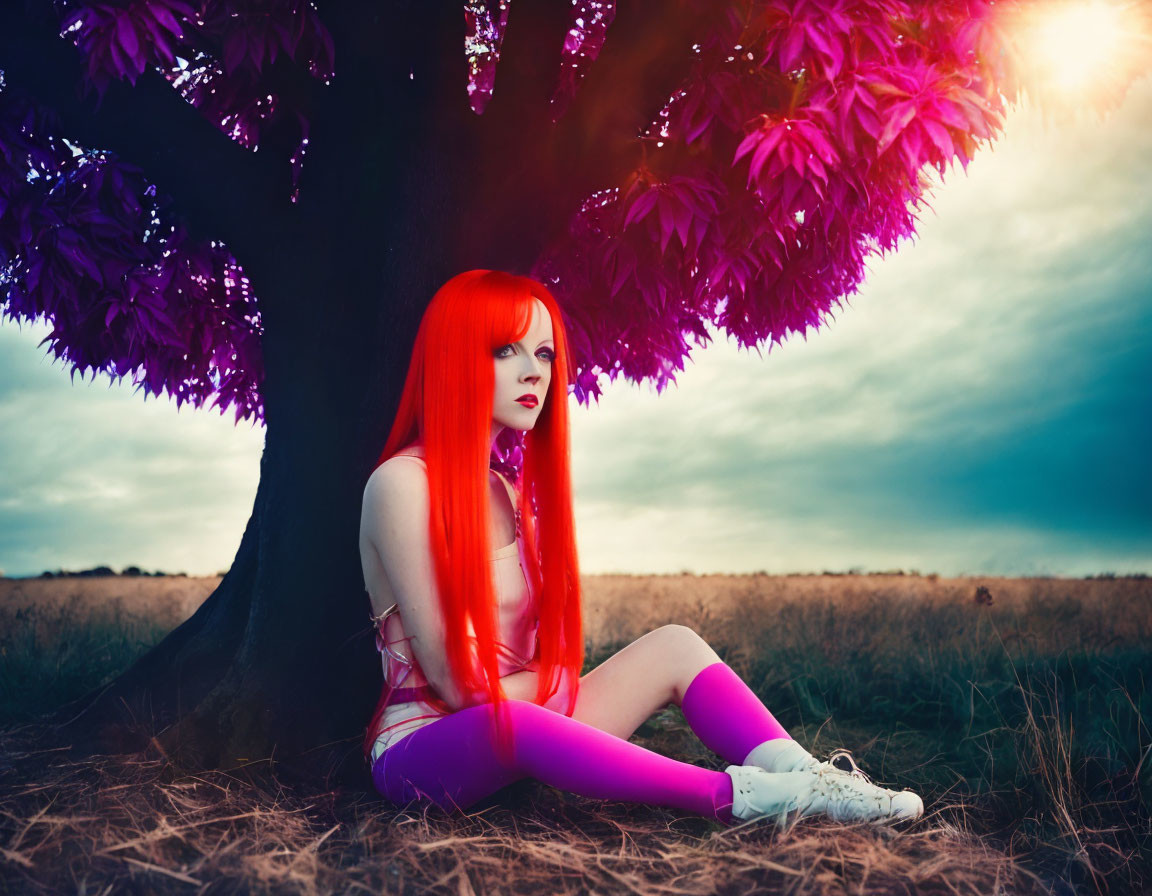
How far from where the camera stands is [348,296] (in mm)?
3697

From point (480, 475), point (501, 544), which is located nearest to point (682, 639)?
point (501, 544)

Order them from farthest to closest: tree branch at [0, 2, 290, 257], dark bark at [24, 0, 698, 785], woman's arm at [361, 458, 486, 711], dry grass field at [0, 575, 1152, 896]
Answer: tree branch at [0, 2, 290, 257] → dark bark at [24, 0, 698, 785] → woman's arm at [361, 458, 486, 711] → dry grass field at [0, 575, 1152, 896]

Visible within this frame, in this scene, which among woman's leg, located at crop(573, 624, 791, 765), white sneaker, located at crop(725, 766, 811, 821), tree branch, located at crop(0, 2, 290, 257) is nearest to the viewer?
white sneaker, located at crop(725, 766, 811, 821)

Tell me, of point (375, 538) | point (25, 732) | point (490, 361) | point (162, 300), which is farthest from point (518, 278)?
point (25, 732)

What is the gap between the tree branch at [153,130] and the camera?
12.3 feet

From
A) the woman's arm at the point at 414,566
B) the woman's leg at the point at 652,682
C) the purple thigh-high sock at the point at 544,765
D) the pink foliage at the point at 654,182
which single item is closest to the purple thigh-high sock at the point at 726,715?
the woman's leg at the point at 652,682

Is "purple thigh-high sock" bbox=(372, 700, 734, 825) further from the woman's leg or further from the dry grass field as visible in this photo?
the woman's leg

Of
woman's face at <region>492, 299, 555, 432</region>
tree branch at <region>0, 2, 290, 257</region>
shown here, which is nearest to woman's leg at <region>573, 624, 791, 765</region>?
woman's face at <region>492, 299, 555, 432</region>

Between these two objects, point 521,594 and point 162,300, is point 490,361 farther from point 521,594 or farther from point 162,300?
point 162,300

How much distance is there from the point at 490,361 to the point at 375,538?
677 millimetres

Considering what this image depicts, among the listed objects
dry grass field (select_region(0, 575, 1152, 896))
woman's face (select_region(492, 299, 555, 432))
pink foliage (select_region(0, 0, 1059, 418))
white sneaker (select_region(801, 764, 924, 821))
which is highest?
pink foliage (select_region(0, 0, 1059, 418))

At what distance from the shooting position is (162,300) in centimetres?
422

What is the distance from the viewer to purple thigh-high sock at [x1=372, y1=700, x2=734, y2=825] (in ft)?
8.43

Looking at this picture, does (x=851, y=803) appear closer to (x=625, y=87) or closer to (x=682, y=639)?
(x=682, y=639)
